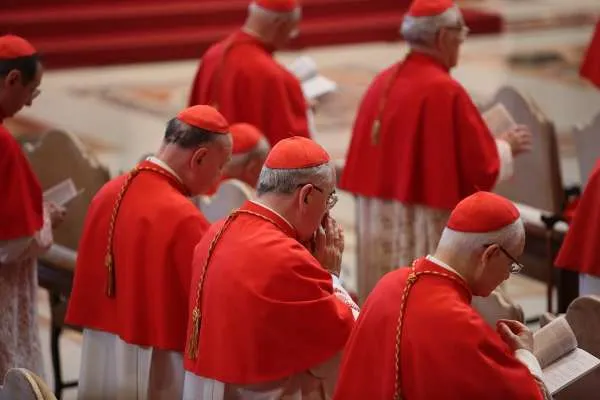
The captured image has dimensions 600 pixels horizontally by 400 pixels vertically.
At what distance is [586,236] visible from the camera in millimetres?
6324

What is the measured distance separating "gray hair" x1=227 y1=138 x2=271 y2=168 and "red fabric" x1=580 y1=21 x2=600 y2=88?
8.76 ft

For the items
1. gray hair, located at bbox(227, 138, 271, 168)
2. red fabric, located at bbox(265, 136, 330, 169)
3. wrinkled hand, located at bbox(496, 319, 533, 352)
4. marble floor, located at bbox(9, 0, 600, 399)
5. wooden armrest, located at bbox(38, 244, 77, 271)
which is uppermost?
red fabric, located at bbox(265, 136, 330, 169)

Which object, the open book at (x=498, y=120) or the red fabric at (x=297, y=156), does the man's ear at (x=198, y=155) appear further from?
the open book at (x=498, y=120)

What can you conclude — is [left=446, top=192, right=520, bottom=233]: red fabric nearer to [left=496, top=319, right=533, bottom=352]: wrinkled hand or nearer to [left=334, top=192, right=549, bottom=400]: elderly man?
[left=334, top=192, right=549, bottom=400]: elderly man

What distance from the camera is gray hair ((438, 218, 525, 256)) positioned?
4371 mm

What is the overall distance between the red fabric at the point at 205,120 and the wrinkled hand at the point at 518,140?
2.34m

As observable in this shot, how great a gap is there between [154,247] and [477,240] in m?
1.50

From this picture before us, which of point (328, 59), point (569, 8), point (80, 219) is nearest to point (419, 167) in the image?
point (80, 219)

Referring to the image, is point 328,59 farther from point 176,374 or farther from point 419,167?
point 176,374

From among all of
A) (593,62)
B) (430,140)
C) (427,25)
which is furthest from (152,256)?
(593,62)

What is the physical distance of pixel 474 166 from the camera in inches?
280

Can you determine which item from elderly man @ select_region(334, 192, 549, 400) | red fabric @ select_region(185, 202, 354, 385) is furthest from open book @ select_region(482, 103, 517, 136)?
elderly man @ select_region(334, 192, 549, 400)

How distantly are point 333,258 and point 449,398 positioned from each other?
94 centimetres

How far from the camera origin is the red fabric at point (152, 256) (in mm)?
5375
